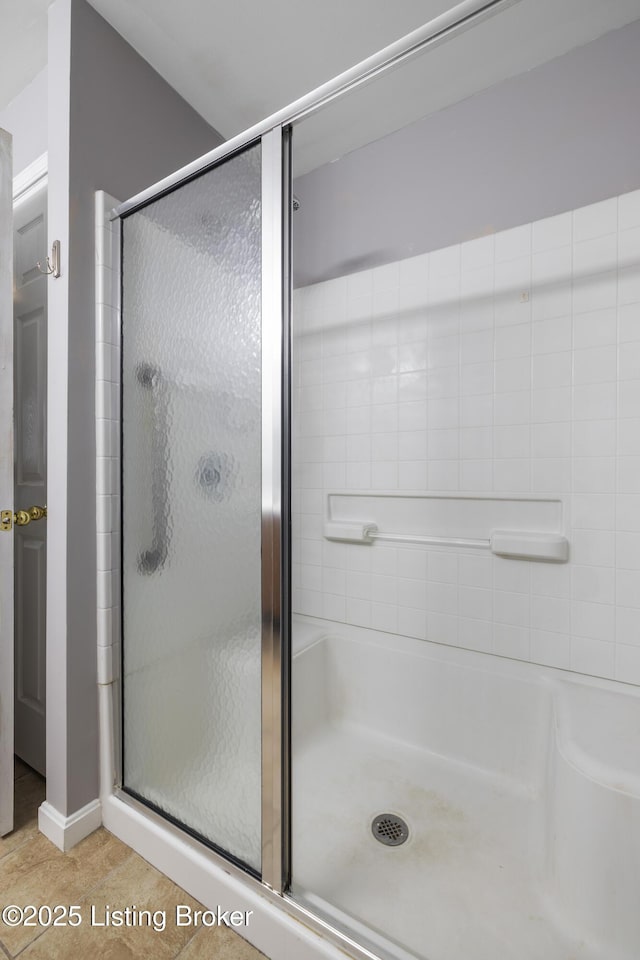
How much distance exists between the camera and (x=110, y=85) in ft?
4.57

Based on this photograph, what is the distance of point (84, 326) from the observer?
4.28ft

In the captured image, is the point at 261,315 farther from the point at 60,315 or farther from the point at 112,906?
the point at 112,906

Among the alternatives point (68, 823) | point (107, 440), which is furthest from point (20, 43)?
point (68, 823)

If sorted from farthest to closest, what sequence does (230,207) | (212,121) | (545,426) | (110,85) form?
1. (212,121)
2. (545,426)
3. (110,85)
4. (230,207)

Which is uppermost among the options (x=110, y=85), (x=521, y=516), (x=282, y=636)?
(x=110, y=85)

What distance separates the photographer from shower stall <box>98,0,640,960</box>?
98cm

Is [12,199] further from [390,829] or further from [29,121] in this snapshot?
[390,829]

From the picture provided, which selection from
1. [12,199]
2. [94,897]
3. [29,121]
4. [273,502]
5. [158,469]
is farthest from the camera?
[29,121]

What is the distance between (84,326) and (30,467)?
0.66 metres

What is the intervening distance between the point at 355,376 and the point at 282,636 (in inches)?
50.9

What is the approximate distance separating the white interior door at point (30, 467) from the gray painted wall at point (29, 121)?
163mm

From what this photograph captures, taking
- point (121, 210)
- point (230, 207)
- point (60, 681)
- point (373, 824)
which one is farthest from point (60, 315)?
point (373, 824)

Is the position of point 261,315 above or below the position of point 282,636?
above

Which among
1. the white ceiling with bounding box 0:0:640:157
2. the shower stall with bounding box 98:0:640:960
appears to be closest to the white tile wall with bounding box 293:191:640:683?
the shower stall with bounding box 98:0:640:960
